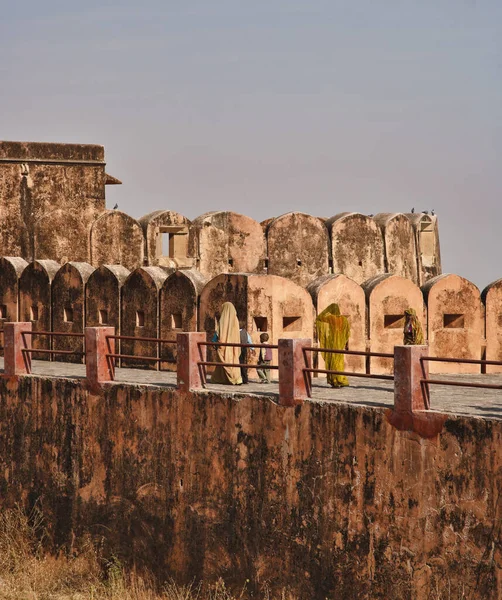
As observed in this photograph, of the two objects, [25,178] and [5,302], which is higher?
[25,178]

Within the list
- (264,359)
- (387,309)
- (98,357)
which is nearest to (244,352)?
(264,359)

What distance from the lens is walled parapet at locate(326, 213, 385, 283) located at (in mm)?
21344

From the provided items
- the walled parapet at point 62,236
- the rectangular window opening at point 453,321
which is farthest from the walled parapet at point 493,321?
the walled parapet at point 62,236

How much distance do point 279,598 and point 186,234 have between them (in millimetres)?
9655

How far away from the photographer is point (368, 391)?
1346 centimetres

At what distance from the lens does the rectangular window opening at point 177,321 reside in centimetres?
1731

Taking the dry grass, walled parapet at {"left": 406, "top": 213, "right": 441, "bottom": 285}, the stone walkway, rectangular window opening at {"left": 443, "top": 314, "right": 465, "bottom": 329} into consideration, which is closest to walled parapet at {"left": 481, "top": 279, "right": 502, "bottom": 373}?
rectangular window opening at {"left": 443, "top": 314, "right": 465, "bottom": 329}

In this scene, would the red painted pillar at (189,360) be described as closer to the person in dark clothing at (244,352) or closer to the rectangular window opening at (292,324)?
the person in dark clothing at (244,352)

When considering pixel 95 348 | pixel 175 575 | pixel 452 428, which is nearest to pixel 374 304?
pixel 95 348

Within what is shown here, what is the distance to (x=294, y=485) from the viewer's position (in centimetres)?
1219

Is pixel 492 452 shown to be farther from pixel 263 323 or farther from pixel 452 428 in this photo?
pixel 263 323

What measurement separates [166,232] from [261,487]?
9087 millimetres

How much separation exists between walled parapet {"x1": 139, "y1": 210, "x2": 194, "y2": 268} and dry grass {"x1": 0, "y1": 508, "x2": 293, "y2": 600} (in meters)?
6.28

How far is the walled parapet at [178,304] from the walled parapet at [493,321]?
427cm
